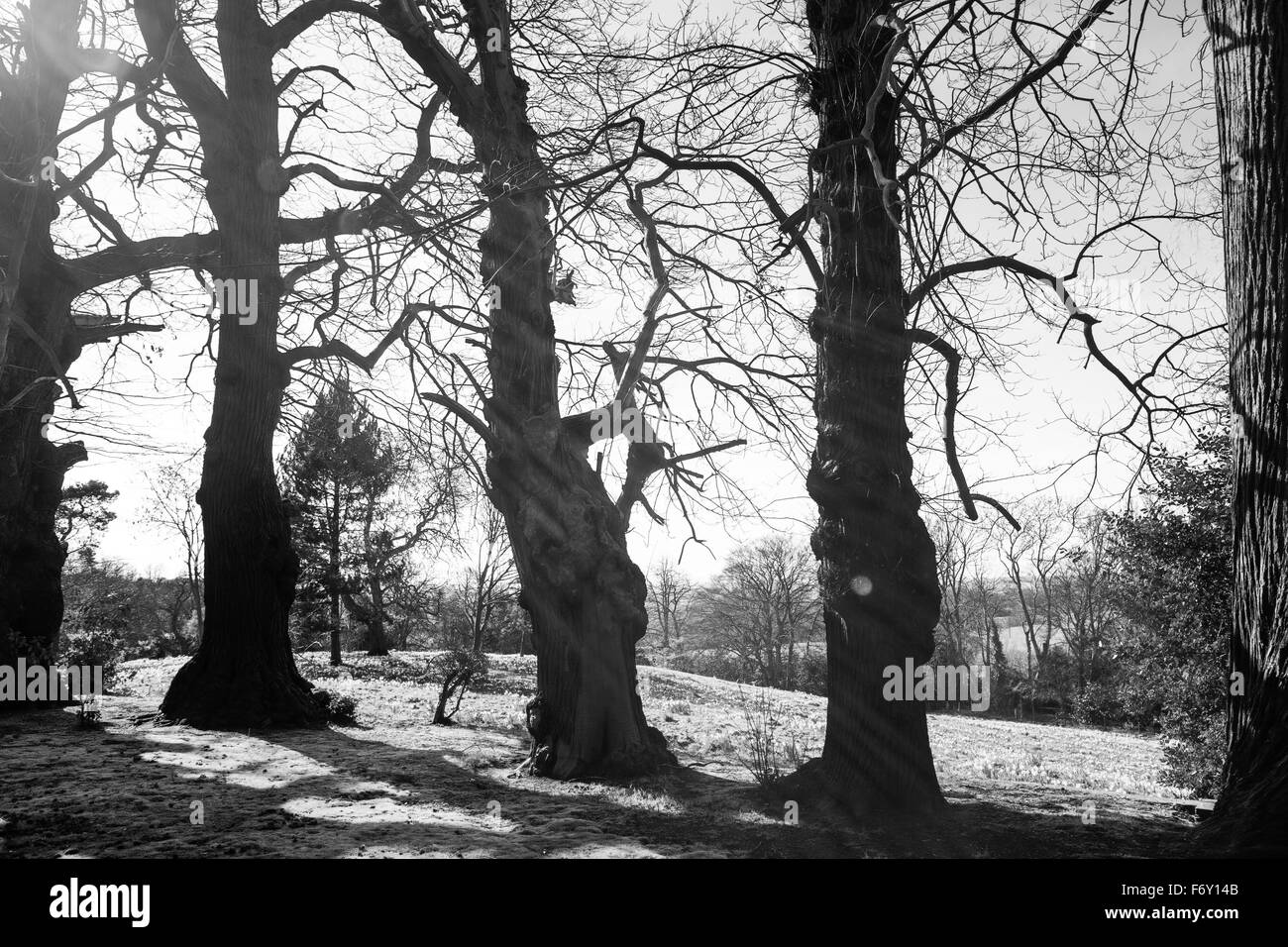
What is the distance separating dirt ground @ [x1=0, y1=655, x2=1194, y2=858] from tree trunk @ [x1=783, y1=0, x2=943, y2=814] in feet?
1.66

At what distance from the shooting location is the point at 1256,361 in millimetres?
3840

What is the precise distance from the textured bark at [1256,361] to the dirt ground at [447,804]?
671 mm

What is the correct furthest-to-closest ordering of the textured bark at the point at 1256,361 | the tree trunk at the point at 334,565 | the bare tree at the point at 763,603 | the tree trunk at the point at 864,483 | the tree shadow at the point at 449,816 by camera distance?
the bare tree at the point at 763,603, the tree trunk at the point at 334,565, the tree trunk at the point at 864,483, the tree shadow at the point at 449,816, the textured bark at the point at 1256,361

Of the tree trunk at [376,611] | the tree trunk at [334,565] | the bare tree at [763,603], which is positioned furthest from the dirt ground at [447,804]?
the bare tree at [763,603]

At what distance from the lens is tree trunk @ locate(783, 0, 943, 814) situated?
19.5 ft

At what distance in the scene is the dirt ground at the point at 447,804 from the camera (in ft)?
16.6

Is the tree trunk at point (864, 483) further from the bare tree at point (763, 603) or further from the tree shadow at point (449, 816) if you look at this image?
the bare tree at point (763, 603)

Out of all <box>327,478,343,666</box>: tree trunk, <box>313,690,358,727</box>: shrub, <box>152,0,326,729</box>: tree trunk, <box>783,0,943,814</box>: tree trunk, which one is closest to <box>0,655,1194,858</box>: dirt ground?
<box>313,690,358,727</box>: shrub

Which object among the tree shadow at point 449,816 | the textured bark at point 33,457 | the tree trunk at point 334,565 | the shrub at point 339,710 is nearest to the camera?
the tree shadow at point 449,816

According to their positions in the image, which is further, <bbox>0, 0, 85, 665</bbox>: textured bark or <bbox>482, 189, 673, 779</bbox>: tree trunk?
<bbox>0, 0, 85, 665</bbox>: textured bark

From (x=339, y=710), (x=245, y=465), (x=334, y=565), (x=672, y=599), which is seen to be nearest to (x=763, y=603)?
(x=672, y=599)

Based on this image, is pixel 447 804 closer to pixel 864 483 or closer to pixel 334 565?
pixel 864 483

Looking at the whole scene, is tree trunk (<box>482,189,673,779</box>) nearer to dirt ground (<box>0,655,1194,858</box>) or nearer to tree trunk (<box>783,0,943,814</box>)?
dirt ground (<box>0,655,1194,858</box>)

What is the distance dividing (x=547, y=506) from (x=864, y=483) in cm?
339
